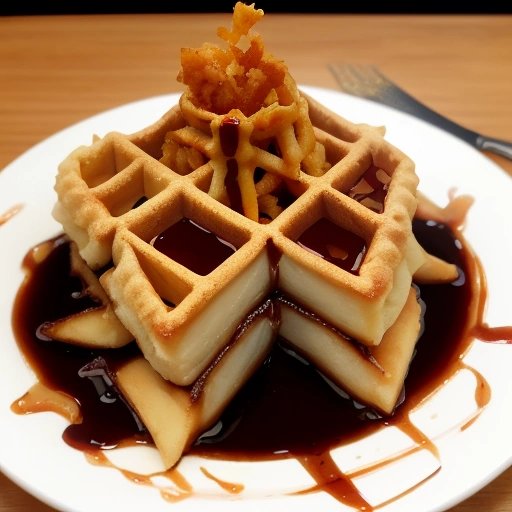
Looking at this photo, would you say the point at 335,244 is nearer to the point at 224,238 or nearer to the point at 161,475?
the point at 224,238

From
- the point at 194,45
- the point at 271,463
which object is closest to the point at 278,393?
the point at 271,463

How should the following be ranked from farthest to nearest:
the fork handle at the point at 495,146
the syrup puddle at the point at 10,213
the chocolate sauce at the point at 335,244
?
1. the fork handle at the point at 495,146
2. the syrup puddle at the point at 10,213
3. the chocolate sauce at the point at 335,244

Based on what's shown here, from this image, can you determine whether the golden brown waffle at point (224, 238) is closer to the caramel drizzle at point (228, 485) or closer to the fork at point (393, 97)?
the caramel drizzle at point (228, 485)

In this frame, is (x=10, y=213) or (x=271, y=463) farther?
(x=10, y=213)

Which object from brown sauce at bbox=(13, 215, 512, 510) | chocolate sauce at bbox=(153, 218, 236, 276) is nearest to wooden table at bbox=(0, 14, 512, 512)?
brown sauce at bbox=(13, 215, 512, 510)

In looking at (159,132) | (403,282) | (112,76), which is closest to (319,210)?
(403,282)
